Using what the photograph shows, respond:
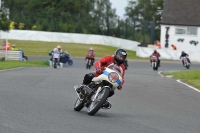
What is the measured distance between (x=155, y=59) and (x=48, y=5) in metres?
54.5

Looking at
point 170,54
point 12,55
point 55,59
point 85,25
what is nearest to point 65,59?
point 12,55

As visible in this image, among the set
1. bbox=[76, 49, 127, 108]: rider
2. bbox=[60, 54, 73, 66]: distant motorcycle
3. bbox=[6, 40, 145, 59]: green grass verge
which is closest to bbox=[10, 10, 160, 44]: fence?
bbox=[6, 40, 145, 59]: green grass verge

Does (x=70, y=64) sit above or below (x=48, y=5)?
below

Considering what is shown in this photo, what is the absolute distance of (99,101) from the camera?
→ 12.2 metres

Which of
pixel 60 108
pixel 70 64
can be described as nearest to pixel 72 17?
pixel 70 64

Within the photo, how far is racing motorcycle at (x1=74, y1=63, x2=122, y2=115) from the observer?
12.2 m

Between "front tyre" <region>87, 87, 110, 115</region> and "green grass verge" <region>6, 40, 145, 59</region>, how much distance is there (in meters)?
47.2

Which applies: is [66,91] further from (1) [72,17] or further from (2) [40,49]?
(1) [72,17]

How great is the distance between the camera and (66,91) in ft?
59.7

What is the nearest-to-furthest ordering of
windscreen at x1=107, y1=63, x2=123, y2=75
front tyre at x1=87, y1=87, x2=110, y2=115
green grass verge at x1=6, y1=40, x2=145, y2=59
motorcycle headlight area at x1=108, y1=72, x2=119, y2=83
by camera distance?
1. front tyre at x1=87, y1=87, x2=110, y2=115
2. motorcycle headlight area at x1=108, y1=72, x2=119, y2=83
3. windscreen at x1=107, y1=63, x2=123, y2=75
4. green grass verge at x1=6, y1=40, x2=145, y2=59

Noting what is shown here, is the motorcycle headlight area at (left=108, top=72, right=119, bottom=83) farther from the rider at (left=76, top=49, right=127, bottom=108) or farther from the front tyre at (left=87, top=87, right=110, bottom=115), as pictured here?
the rider at (left=76, top=49, right=127, bottom=108)

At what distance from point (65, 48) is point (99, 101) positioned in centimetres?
5312

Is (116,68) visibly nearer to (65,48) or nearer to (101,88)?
(101,88)

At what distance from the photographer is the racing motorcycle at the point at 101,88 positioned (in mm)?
12227
